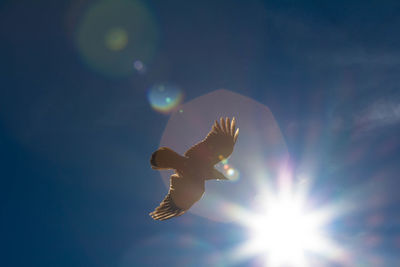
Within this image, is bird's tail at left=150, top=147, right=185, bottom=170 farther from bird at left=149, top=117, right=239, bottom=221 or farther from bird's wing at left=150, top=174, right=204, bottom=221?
bird's wing at left=150, top=174, right=204, bottom=221

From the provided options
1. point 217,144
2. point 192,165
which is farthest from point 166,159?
point 217,144

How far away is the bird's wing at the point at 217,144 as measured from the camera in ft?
25.4

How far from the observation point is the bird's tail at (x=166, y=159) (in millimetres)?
7547

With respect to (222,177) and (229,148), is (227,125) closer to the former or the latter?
(229,148)

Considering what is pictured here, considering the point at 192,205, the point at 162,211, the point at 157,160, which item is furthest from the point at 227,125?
the point at 162,211

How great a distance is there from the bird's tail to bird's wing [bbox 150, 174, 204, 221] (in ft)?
1.89

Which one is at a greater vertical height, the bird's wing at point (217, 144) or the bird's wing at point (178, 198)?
the bird's wing at point (217, 144)

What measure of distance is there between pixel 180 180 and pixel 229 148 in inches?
75.8

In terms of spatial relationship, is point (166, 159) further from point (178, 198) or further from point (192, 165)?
point (178, 198)

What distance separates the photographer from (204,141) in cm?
784

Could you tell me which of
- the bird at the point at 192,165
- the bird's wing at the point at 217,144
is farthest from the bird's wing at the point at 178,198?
the bird's wing at the point at 217,144

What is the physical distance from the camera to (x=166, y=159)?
25.4 ft

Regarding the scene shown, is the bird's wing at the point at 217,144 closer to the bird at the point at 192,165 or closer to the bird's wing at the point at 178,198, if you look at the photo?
the bird at the point at 192,165

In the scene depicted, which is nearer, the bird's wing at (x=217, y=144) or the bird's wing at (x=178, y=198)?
the bird's wing at (x=217, y=144)
